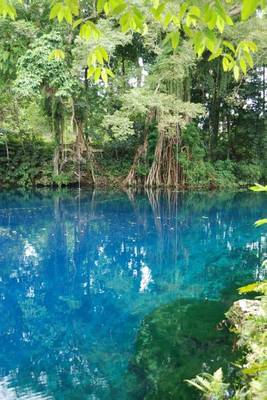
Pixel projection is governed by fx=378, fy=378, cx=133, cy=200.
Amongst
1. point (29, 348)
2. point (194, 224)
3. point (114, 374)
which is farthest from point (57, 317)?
point (194, 224)

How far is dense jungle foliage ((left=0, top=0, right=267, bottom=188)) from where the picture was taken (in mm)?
11664

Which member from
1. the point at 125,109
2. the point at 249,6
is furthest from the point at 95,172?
the point at 249,6

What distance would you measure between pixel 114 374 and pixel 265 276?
279 cm

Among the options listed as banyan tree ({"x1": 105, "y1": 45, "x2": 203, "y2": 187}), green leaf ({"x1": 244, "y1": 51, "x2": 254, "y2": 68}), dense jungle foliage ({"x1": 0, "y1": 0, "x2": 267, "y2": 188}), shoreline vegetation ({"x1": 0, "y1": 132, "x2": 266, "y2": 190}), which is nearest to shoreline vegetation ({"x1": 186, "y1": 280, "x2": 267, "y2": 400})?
green leaf ({"x1": 244, "y1": 51, "x2": 254, "y2": 68})

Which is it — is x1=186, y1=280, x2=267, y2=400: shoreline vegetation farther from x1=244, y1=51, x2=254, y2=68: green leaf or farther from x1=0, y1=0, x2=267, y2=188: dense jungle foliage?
x1=0, y1=0, x2=267, y2=188: dense jungle foliage

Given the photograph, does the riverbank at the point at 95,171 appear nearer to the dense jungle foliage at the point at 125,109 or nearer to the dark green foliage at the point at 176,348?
the dense jungle foliage at the point at 125,109

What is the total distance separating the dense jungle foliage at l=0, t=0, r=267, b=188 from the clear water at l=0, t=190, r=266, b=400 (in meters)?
5.12

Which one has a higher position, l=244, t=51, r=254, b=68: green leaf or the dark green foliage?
l=244, t=51, r=254, b=68: green leaf

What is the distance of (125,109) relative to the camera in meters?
12.8

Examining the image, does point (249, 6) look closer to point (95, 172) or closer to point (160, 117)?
point (160, 117)

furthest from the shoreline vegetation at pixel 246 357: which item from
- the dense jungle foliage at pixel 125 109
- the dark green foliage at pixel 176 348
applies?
the dense jungle foliage at pixel 125 109

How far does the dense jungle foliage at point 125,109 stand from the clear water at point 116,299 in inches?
201

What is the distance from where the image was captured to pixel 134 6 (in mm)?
1141

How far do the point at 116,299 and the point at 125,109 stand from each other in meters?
9.58
